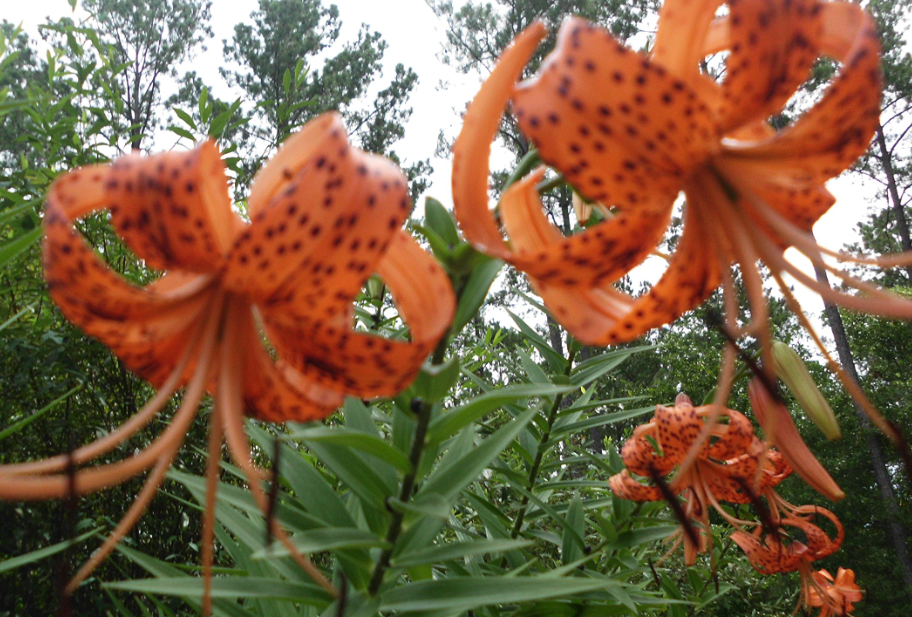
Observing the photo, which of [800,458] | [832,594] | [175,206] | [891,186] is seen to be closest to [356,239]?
[175,206]

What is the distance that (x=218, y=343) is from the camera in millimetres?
603

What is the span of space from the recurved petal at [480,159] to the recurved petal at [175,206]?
0.66ft

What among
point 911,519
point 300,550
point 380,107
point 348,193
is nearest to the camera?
point 348,193

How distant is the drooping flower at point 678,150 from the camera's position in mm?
480

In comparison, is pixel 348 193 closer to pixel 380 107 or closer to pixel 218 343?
pixel 218 343

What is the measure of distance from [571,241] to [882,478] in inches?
454

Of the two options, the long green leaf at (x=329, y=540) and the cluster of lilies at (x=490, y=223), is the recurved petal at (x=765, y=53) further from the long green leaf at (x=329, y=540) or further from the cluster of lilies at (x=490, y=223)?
the long green leaf at (x=329, y=540)

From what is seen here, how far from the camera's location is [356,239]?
471 millimetres

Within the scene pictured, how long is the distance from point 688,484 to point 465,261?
0.99 metres

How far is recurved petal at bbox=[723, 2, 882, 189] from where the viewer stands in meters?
0.56

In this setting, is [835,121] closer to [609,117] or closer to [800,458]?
[609,117]

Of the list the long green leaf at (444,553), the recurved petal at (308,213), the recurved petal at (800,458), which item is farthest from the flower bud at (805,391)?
the recurved petal at (308,213)

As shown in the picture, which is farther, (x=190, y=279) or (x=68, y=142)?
(x=68, y=142)

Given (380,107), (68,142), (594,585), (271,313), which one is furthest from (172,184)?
(380,107)
